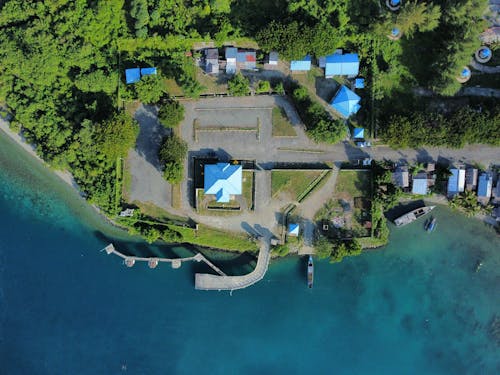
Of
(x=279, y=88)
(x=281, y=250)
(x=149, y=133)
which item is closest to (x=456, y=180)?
(x=281, y=250)

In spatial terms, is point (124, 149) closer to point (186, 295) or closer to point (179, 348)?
point (186, 295)

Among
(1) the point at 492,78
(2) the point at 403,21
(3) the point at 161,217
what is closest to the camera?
(2) the point at 403,21

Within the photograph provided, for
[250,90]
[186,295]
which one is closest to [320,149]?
[250,90]

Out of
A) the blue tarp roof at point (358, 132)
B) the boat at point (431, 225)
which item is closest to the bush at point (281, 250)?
the blue tarp roof at point (358, 132)

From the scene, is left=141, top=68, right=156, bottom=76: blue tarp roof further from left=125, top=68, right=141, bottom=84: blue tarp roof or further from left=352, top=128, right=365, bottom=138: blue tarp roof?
left=352, top=128, right=365, bottom=138: blue tarp roof

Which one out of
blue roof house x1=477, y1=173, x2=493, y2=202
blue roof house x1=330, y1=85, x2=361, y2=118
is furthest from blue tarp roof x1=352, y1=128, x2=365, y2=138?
blue roof house x1=477, y1=173, x2=493, y2=202
